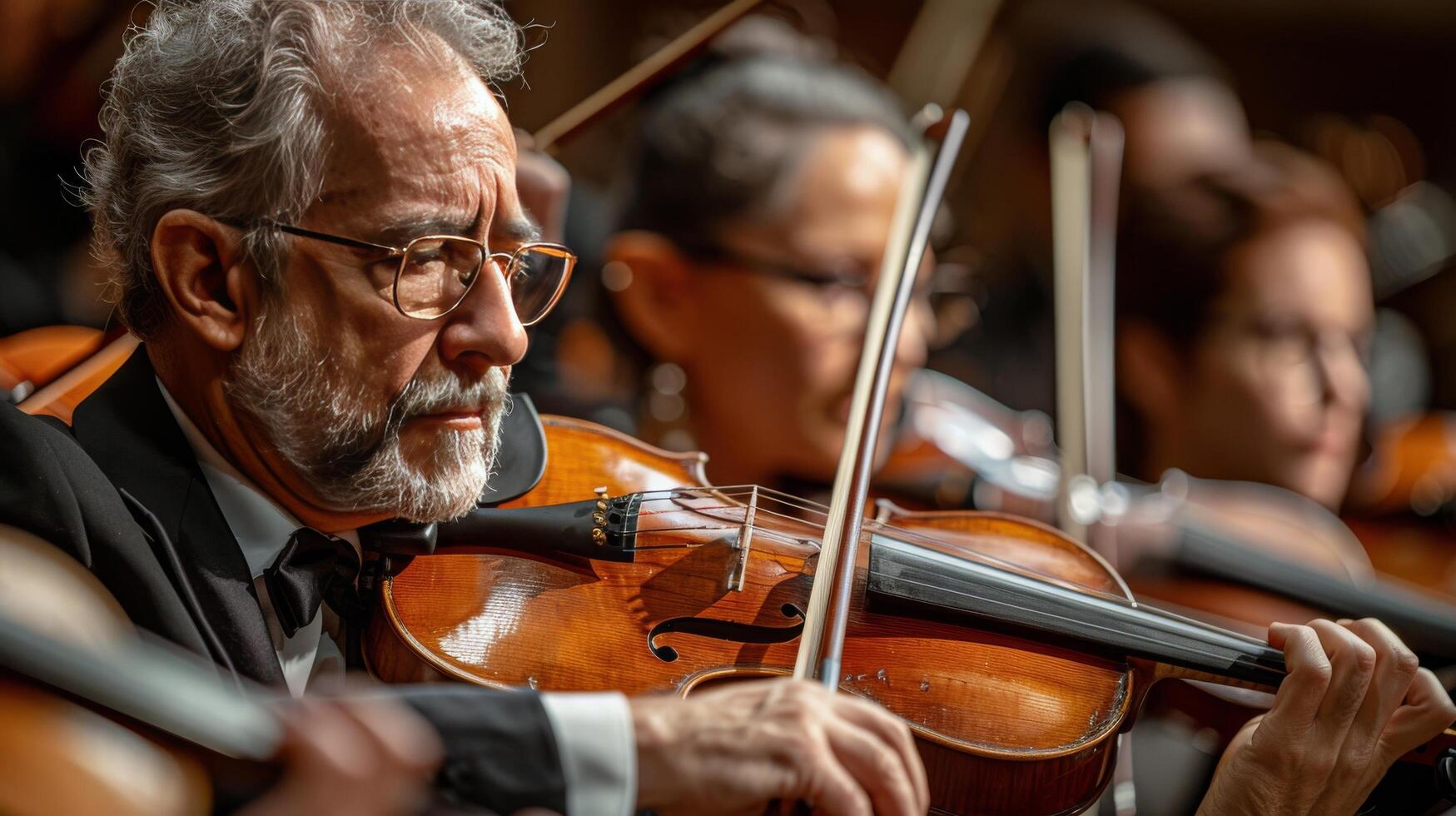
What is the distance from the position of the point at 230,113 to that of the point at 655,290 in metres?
0.91

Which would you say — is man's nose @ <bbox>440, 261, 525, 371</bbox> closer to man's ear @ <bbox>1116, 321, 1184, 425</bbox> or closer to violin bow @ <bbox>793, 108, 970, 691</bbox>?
violin bow @ <bbox>793, 108, 970, 691</bbox>

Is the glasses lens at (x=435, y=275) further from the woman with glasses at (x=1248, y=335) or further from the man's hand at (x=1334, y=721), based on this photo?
the woman with glasses at (x=1248, y=335)

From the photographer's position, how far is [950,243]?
2.90 metres

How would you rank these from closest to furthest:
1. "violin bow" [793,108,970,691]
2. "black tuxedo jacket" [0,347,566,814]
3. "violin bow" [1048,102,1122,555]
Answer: "black tuxedo jacket" [0,347,566,814] → "violin bow" [793,108,970,691] → "violin bow" [1048,102,1122,555]

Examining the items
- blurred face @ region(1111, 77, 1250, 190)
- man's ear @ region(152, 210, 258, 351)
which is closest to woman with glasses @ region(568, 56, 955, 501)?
man's ear @ region(152, 210, 258, 351)

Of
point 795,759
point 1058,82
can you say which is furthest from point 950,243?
point 795,759

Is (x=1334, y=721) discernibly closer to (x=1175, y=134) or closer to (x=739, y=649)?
(x=739, y=649)

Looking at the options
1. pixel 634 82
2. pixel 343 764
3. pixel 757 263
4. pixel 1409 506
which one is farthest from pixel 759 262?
pixel 1409 506

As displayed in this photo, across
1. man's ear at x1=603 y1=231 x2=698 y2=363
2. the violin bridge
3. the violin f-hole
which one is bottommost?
man's ear at x1=603 y1=231 x2=698 y2=363

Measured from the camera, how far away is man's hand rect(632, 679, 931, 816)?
28.9 inches

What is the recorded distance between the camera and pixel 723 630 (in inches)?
39.7

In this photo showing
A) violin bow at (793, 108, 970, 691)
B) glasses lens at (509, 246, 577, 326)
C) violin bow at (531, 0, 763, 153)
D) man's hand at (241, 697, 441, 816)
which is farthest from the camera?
violin bow at (531, 0, 763, 153)

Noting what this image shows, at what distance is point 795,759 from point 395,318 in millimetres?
513

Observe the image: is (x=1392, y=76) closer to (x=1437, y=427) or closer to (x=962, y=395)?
(x=1437, y=427)
